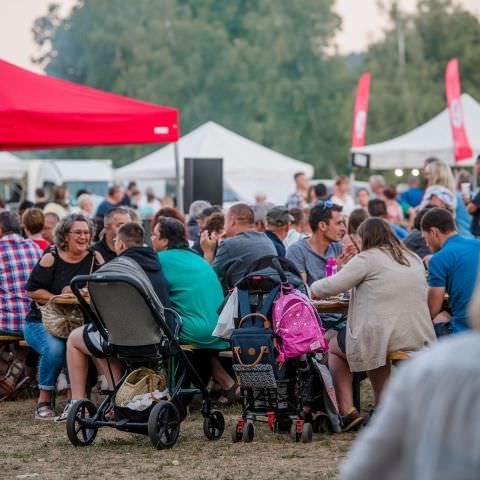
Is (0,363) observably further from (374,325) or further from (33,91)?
(374,325)

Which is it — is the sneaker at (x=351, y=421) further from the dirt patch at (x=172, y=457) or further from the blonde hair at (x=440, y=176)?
the blonde hair at (x=440, y=176)

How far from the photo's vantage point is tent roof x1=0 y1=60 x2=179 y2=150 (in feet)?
28.6

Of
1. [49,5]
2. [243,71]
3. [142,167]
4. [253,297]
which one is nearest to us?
[253,297]

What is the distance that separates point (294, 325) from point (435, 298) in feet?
3.02

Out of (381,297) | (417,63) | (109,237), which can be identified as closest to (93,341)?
(109,237)

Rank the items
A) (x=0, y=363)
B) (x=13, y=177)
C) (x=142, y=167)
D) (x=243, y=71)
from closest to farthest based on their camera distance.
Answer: (x=0, y=363)
(x=142, y=167)
(x=13, y=177)
(x=243, y=71)

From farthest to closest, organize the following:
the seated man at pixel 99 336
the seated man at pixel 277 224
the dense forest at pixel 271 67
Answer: the dense forest at pixel 271 67
the seated man at pixel 277 224
the seated man at pixel 99 336

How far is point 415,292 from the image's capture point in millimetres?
6645

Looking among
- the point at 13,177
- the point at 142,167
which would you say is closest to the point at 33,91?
the point at 142,167

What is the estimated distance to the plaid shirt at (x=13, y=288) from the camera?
338 inches

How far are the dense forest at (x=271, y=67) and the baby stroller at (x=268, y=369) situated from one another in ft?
153

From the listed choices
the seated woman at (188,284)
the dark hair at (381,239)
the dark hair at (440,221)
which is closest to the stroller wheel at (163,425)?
the seated woman at (188,284)

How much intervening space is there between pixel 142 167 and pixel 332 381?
15.0 metres

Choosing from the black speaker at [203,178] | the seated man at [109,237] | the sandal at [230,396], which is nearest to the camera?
the sandal at [230,396]
